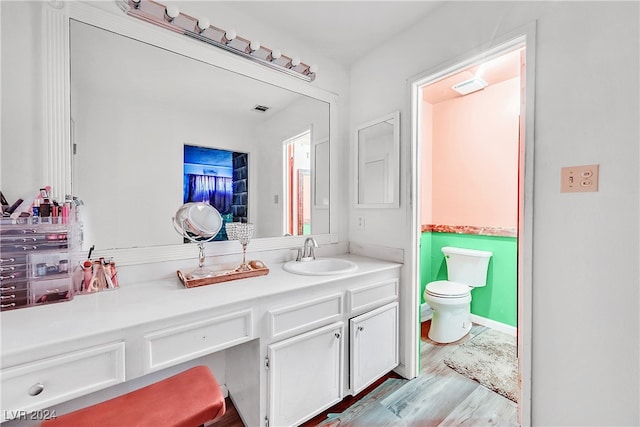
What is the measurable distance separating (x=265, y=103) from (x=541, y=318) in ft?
6.32

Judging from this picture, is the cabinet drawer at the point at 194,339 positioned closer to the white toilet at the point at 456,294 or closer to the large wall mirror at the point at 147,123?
the large wall mirror at the point at 147,123

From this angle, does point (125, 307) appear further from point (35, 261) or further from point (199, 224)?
point (199, 224)

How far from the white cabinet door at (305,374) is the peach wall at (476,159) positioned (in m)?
1.94

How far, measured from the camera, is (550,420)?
121 cm

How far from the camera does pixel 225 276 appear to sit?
137 centimetres

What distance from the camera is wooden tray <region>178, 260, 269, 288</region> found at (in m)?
1.27

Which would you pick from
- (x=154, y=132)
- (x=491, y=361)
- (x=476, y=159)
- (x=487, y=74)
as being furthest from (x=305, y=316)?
(x=487, y=74)

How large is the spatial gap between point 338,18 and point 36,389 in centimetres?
219

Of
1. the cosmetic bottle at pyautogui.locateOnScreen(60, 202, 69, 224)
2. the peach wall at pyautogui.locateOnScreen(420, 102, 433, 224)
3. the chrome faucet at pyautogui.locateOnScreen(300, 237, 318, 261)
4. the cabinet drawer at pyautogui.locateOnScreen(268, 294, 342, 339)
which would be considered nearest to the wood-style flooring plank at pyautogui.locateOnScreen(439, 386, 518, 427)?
the cabinet drawer at pyautogui.locateOnScreen(268, 294, 342, 339)

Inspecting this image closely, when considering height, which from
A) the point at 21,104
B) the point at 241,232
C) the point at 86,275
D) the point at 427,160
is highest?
the point at 427,160

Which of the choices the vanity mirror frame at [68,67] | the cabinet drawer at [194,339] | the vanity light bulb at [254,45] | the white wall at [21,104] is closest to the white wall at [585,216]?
the vanity light bulb at [254,45]

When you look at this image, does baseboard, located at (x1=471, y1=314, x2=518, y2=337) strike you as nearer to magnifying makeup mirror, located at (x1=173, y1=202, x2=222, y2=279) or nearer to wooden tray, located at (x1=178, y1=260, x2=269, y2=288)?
wooden tray, located at (x1=178, y1=260, x2=269, y2=288)

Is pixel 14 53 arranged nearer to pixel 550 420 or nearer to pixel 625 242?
pixel 625 242

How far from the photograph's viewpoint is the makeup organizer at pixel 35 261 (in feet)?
3.25
